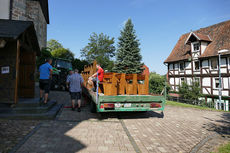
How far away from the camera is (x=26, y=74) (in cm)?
695

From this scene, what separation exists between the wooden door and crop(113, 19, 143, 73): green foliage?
55.9ft

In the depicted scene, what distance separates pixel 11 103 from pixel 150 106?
4651mm

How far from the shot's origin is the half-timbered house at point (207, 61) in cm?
1912

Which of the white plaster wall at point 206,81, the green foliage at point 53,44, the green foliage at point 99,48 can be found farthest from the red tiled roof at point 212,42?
the green foliage at point 53,44

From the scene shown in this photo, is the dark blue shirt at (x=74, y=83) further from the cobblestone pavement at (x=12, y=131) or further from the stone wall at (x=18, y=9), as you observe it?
the stone wall at (x=18, y=9)

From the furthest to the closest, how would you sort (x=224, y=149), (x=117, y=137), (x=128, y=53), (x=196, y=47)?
(x=128, y=53) < (x=196, y=47) < (x=117, y=137) < (x=224, y=149)

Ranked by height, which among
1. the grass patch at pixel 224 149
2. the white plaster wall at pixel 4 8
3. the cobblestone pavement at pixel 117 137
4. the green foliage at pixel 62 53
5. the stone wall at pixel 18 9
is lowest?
the grass patch at pixel 224 149

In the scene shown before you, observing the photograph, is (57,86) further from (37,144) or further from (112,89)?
(37,144)

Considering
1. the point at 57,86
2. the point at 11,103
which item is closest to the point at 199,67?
A: the point at 57,86

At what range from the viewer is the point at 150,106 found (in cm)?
565

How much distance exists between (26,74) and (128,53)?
60.0 ft

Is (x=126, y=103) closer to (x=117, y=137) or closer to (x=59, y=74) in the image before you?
(x=117, y=137)

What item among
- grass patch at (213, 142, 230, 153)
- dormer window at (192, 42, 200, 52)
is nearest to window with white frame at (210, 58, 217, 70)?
dormer window at (192, 42, 200, 52)

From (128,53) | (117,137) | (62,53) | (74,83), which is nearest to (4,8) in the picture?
(74,83)
